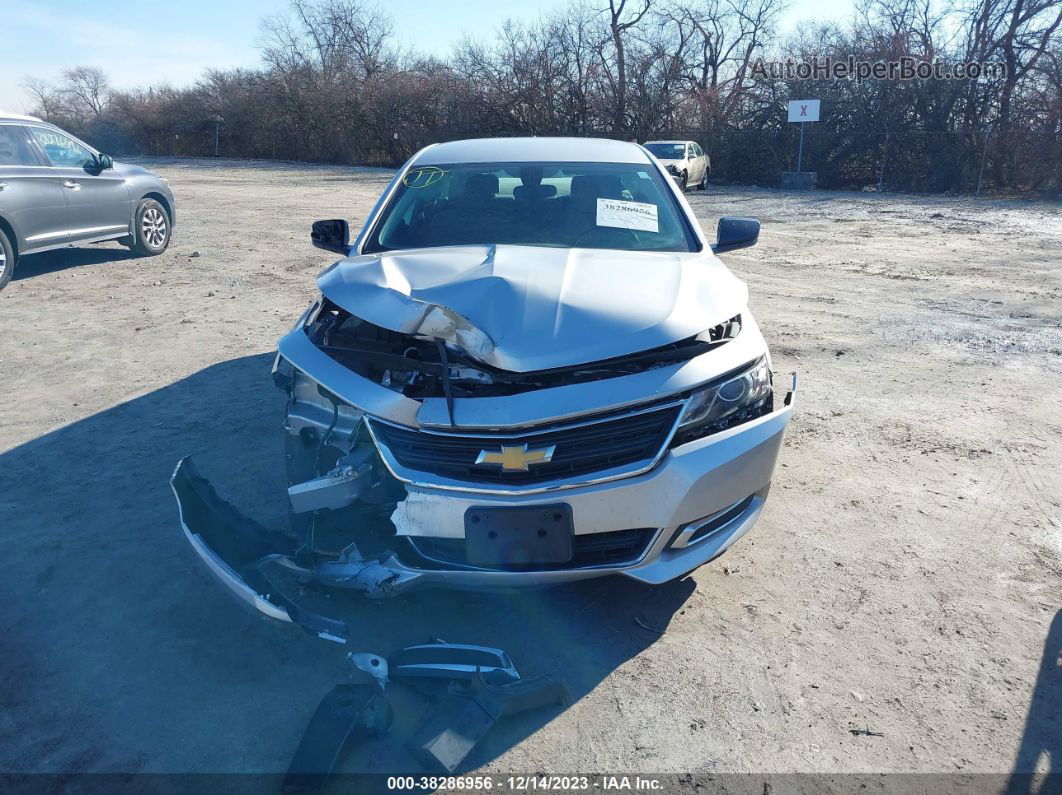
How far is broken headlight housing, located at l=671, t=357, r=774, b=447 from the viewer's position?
2.92m

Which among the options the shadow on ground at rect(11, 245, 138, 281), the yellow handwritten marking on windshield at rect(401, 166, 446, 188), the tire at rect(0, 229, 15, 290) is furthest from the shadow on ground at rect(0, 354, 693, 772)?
the shadow on ground at rect(11, 245, 138, 281)

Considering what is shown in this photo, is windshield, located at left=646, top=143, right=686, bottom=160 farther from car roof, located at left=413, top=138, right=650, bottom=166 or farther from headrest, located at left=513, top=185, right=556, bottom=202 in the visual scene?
headrest, located at left=513, top=185, right=556, bottom=202

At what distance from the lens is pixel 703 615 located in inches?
129

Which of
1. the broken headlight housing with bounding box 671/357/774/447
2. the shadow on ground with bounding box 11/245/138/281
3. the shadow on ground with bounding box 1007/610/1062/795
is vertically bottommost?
the shadow on ground with bounding box 1007/610/1062/795

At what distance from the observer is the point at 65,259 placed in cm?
1108

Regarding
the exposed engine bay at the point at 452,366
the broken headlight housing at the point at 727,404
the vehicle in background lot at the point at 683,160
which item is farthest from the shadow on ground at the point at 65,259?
the vehicle in background lot at the point at 683,160

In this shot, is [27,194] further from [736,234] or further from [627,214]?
[736,234]

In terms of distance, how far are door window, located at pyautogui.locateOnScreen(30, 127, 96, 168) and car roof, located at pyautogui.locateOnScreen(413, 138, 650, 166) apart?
6418mm

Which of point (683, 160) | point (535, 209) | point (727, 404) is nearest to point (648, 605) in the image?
point (727, 404)

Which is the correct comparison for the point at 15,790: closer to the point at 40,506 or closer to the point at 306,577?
the point at 306,577

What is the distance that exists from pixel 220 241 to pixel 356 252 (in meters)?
9.15

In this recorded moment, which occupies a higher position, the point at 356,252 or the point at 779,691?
the point at 356,252

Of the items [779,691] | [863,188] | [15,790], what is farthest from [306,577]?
[863,188]

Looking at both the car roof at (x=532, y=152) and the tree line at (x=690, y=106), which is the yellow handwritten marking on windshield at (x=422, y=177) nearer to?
the car roof at (x=532, y=152)
